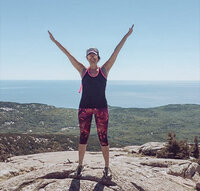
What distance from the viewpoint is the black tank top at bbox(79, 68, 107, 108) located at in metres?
7.32

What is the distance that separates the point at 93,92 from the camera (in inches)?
289

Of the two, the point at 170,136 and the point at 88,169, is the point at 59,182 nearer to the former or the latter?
the point at 88,169

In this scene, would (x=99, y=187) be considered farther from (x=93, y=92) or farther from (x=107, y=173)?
(x=93, y=92)

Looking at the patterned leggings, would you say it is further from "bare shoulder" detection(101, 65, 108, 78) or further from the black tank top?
"bare shoulder" detection(101, 65, 108, 78)

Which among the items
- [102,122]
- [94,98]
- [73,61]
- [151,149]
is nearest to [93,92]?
[94,98]

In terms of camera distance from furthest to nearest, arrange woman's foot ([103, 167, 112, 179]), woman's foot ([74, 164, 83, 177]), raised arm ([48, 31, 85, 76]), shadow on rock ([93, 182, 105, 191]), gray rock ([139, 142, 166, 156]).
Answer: gray rock ([139, 142, 166, 156]) → raised arm ([48, 31, 85, 76]) → woman's foot ([74, 164, 83, 177]) → woman's foot ([103, 167, 112, 179]) → shadow on rock ([93, 182, 105, 191])

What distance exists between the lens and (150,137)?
127 meters

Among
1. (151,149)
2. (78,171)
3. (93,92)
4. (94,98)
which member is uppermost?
(93,92)

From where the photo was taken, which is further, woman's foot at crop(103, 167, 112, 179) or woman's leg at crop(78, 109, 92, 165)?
woman's foot at crop(103, 167, 112, 179)

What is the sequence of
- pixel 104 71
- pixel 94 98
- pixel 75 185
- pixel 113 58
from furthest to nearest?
pixel 113 58, pixel 104 71, pixel 94 98, pixel 75 185

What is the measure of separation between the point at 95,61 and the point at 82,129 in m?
Answer: 2.22

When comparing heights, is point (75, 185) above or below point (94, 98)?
below

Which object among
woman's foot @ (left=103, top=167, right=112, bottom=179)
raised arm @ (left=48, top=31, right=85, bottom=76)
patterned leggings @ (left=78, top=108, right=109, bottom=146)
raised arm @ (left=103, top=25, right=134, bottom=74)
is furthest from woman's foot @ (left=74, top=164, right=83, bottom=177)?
raised arm @ (left=103, top=25, right=134, bottom=74)

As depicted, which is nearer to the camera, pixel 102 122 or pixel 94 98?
pixel 94 98
